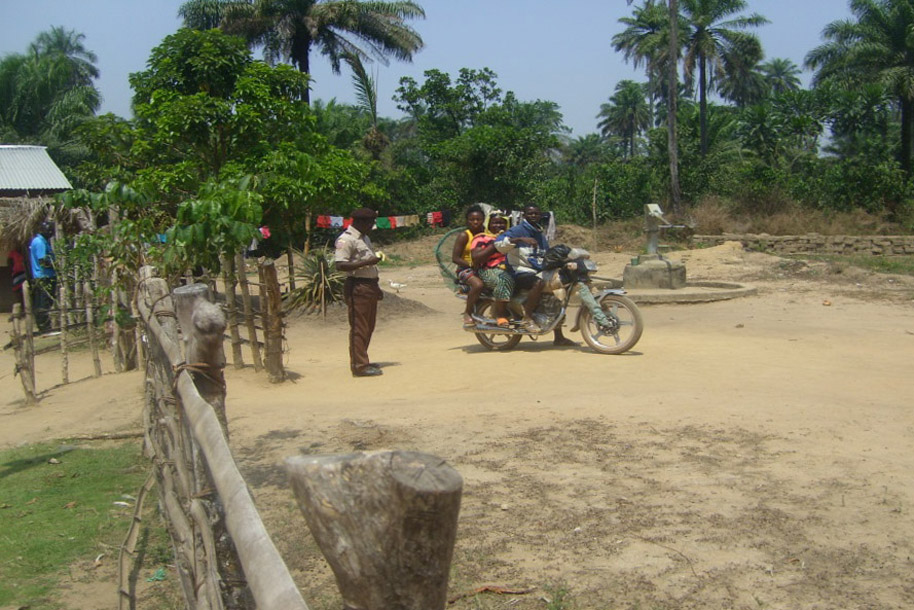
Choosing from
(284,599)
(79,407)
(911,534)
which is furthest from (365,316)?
(284,599)

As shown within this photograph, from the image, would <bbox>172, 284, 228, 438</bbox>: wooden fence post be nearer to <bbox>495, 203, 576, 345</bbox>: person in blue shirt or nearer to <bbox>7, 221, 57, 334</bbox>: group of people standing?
<bbox>495, 203, 576, 345</bbox>: person in blue shirt

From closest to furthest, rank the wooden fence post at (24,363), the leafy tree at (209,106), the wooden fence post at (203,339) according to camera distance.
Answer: the wooden fence post at (203,339) → the wooden fence post at (24,363) → the leafy tree at (209,106)

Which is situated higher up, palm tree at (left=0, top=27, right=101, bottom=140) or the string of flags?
palm tree at (left=0, top=27, right=101, bottom=140)

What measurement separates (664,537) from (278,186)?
8.17m

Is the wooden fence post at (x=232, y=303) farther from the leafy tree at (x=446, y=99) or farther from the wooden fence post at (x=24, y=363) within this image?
the leafy tree at (x=446, y=99)

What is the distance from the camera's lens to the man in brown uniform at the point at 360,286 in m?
8.43

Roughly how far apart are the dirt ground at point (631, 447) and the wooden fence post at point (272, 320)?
0.22m

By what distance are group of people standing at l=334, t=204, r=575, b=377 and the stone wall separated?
44.6 ft

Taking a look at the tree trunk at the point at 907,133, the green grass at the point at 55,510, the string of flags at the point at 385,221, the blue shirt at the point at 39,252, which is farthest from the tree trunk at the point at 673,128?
the green grass at the point at 55,510

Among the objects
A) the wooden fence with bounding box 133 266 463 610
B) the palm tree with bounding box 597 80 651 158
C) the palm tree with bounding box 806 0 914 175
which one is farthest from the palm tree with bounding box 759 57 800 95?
the wooden fence with bounding box 133 266 463 610

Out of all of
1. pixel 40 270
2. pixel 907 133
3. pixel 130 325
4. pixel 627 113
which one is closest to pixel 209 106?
pixel 130 325

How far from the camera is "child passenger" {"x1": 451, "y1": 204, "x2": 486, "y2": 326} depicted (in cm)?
961

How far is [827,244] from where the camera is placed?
22.0m

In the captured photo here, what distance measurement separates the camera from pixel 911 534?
386 centimetres
